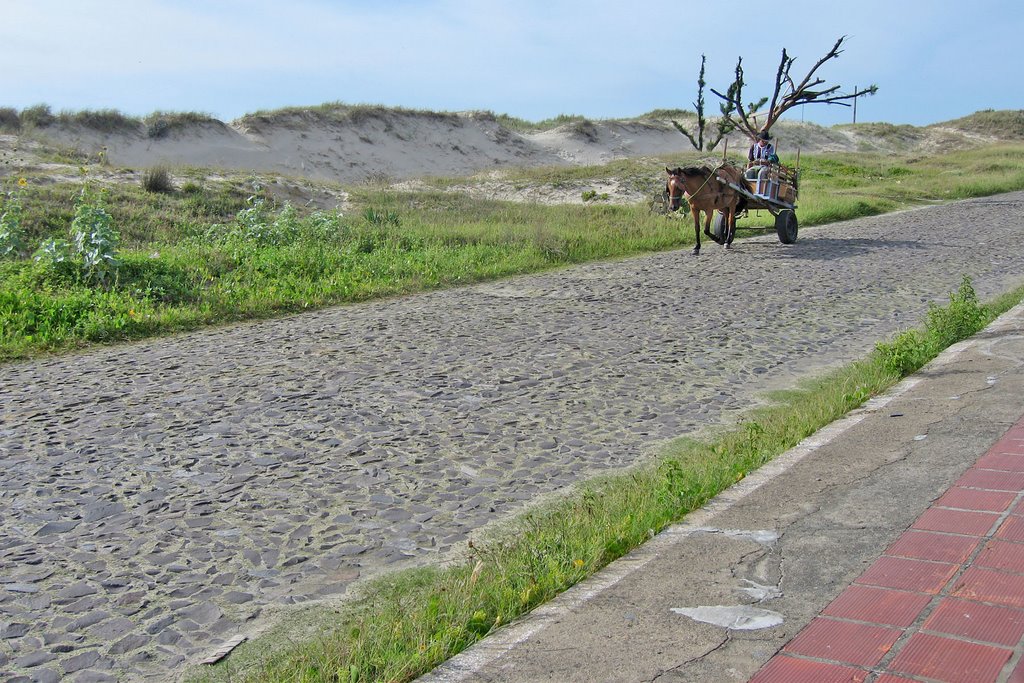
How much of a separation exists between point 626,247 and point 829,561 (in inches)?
542

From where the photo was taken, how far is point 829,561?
3498mm

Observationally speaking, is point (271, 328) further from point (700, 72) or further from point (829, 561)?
point (700, 72)

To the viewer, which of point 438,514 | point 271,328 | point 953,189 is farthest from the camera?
point 953,189

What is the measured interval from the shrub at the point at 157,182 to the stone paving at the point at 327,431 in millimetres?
9028

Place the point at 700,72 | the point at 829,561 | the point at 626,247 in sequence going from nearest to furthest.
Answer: the point at 829,561 → the point at 626,247 → the point at 700,72

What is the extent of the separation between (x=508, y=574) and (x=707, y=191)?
1342 centimetres

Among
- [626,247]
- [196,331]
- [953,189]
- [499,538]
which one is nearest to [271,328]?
[196,331]

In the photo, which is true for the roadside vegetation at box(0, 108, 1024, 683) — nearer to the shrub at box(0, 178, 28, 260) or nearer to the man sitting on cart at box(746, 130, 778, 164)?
the shrub at box(0, 178, 28, 260)

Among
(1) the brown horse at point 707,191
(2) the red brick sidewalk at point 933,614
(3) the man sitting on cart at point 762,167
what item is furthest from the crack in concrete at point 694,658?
(3) the man sitting on cart at point 762,167

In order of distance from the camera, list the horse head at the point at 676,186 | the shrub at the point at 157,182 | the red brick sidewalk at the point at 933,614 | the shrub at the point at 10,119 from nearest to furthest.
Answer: the red brick sidewalk at the point at 933,614 < the horse head at the point at 676,186 < the shrub at the point at 157,182 < the shrub at the point at 10,119

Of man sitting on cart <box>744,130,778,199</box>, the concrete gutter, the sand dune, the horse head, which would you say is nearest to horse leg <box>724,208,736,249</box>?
man sitting on cart <box>744,130,778,199</box>

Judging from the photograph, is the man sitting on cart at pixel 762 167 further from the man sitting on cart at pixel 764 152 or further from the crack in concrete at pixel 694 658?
the crack in concrete at pixel 694 658

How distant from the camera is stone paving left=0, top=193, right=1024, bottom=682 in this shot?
396 cm

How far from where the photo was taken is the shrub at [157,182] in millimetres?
18672
